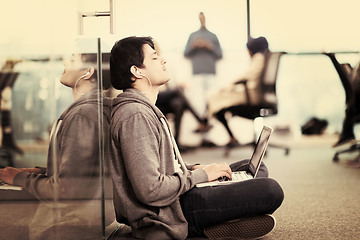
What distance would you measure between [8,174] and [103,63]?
600 millimetres

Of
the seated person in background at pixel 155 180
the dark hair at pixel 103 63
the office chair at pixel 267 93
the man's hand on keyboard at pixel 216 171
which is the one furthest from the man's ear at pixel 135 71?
the office chair at pixel 267 93

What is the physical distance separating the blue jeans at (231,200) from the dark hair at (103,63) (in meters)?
0.47

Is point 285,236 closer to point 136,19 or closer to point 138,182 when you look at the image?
point 138,182

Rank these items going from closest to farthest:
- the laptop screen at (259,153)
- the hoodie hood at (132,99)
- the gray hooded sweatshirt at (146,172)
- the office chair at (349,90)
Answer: the gray hooded sweatshirt at (146,172) < the hoodie hood at (132,99) < the laptop screen at (259,153) < the office chair at (349,90)

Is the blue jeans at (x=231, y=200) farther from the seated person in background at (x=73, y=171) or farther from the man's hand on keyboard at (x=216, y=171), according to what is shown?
the seated person in background at (x=73, y=171)

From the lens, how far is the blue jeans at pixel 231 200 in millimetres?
1395

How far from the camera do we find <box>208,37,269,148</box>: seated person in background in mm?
3770

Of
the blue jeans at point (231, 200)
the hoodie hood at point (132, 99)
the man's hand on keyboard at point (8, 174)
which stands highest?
the hoodie hood at point (132, 99)

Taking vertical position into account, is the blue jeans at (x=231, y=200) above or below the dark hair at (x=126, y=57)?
below

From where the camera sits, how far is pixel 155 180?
1.27 metres

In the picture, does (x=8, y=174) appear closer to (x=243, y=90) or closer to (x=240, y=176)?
(x=240, y=176)

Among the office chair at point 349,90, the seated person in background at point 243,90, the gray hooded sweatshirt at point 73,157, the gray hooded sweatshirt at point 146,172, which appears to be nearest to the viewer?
the gray hooded sweatshirt at point 73,157

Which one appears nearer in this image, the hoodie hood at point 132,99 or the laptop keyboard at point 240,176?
the hoodie hood at point 132,99

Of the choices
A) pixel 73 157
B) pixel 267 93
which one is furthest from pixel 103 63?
pixel 267 93
